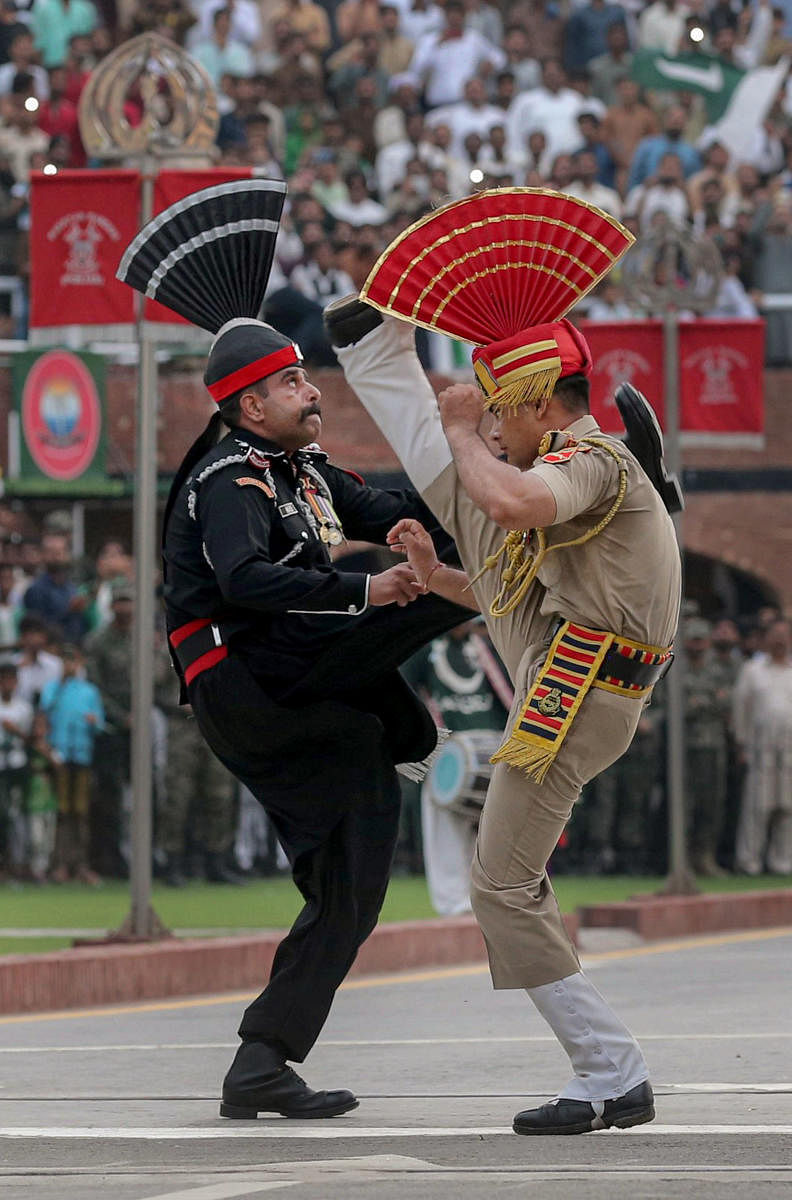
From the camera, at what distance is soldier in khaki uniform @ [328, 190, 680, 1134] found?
19.0ft

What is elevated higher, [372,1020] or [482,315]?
[482,315]

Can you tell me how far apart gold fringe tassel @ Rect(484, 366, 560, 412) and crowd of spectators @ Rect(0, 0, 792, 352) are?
41.1 ft

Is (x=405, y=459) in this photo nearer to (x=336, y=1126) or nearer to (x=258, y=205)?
(x=258, y=205)

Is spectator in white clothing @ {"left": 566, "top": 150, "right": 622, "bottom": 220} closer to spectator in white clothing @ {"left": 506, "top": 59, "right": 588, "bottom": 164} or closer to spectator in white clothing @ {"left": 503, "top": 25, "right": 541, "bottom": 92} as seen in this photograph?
spectator in white clothing @ {"left": 506, "top": 59, "right": 588, "bottom": 164}

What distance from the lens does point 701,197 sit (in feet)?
69.7

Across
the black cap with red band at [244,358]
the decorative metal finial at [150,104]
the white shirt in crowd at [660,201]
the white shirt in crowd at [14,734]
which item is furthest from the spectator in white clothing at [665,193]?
the black cap with red band at [244,358]

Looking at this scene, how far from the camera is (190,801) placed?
51.9ft

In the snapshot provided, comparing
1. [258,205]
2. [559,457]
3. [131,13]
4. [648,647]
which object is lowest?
[648,647]

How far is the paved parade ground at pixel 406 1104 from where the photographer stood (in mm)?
5008

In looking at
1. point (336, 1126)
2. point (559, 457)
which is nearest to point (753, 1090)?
point (336, 1126)

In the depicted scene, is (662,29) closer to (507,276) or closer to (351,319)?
(351,319)

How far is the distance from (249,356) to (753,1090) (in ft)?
7.90

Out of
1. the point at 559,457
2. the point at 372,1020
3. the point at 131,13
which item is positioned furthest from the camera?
the point at 131,13

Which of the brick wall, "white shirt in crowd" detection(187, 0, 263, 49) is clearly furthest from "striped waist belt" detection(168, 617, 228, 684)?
"white shirt in crowd" detection(187, 0, 263, 49)
